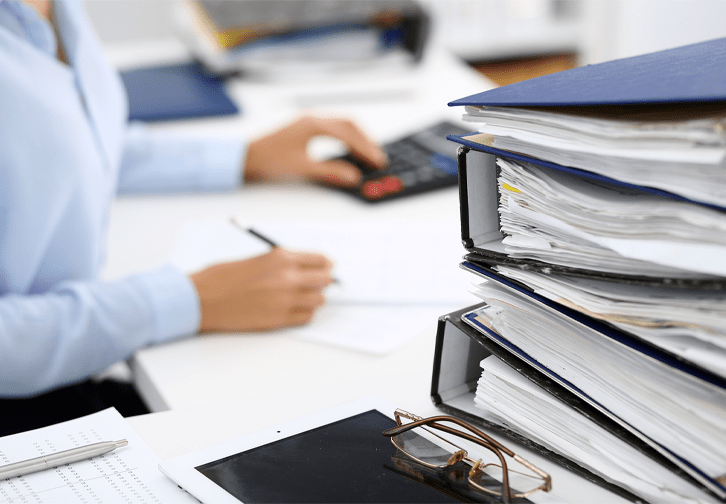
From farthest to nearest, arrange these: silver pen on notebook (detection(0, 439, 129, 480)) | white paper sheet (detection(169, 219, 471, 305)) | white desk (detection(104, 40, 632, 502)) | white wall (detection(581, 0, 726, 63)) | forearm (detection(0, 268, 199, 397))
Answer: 1. white wall (detection(581, 0, 726, 63))
2. white paper sheet (detection(169, 219, 471, 305))
3. forearm (detection(0, 268, 199, 397))
4. white desk (detection(104, 40, 632, 502))
5. silver pen on notebook (detection(0, 439, 129, 480))

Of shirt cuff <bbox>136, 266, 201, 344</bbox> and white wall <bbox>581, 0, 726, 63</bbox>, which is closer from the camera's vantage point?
shirt cuff <bbox>136, 266, 201, 344</bbox>

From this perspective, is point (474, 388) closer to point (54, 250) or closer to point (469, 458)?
point (469, 458)

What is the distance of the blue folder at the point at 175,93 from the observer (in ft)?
5.41

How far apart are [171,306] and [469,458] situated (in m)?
0.44

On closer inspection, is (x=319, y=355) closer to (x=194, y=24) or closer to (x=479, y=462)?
(x=479, y=462)

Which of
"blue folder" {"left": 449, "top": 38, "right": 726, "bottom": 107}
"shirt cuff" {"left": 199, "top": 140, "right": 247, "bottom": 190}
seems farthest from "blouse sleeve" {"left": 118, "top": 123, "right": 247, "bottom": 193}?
"blue folder" {"left": 449, "top": 38, "right": 726, "bottom": 107}

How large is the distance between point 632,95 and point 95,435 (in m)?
0.49

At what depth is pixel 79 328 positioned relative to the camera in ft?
2.78

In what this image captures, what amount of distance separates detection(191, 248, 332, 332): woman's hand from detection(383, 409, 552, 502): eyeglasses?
0.99 ft

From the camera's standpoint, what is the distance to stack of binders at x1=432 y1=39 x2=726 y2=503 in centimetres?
45

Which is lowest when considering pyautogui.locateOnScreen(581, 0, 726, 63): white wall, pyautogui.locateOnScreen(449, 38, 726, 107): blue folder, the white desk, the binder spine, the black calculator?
the white desk

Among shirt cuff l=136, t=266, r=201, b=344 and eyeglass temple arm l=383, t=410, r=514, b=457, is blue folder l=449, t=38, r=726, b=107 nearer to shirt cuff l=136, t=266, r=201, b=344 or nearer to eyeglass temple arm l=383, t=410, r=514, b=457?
eyeglass temple arm l=383, t=410, r=514, b=457

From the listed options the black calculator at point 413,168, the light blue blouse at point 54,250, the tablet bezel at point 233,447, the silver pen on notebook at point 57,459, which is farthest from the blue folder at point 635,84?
the black calculator at point 413,168

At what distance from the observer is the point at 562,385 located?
555 millimetres
